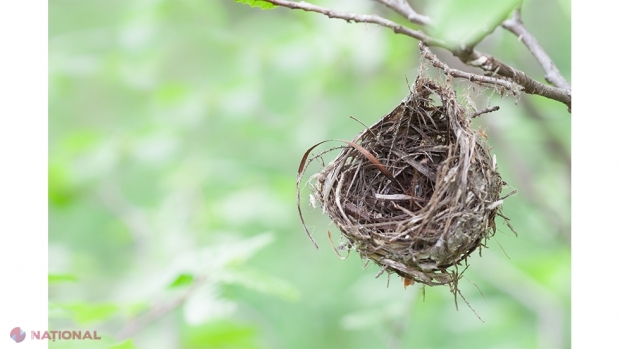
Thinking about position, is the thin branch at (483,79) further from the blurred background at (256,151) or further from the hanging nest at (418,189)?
the blurred background at (256,151)

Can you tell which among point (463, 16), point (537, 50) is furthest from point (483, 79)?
point (463, 16)

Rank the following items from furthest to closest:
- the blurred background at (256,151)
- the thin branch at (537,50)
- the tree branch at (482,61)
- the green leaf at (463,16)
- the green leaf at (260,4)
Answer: the blurred background at (256,151) < the thin branch at (537,50) < the green leaf at (260,4) < the tree branch at (482,61) < the green leaf at (463,16)

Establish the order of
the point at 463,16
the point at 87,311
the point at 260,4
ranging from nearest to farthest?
the point at 463,16
the point at 260,4
the point at 87,311

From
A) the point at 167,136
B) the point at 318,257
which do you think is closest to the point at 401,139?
the point at 167,136

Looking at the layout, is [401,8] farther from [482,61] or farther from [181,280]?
[181,280]

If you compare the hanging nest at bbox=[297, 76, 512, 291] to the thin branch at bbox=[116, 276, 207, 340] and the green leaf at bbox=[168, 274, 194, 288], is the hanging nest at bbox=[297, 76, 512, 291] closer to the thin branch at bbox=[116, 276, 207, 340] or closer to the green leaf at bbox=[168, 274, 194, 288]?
the green leaf at bbox=[168, 274, 194, 288]

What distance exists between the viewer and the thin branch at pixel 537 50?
3.96ft

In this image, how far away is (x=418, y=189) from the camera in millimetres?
1416

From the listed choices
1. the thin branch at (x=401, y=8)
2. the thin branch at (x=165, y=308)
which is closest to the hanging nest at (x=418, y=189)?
the thin branch at (x=401, y=8)
